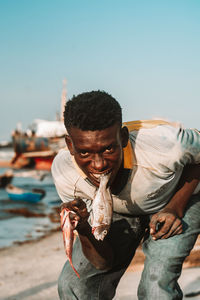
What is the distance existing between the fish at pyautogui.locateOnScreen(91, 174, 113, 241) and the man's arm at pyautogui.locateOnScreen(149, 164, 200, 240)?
0.32 meters

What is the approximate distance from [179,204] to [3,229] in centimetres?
1026

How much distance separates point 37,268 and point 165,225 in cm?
559

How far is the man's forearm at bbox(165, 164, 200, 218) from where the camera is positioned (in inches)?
99.5

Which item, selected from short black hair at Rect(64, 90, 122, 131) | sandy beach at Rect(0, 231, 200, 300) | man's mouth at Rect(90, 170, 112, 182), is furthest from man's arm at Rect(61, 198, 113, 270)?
sandy beach at Rect(0, 231, 200, 300)

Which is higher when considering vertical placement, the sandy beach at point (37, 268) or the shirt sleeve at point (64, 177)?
the shirt sleeve at point (64, 177)

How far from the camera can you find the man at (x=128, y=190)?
2.22m

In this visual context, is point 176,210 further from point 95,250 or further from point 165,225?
point 95,250

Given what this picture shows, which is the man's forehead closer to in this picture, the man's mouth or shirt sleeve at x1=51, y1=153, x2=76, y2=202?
the man's mouth

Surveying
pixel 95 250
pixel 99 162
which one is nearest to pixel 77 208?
pixel 99 162

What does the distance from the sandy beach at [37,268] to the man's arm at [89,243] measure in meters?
2.38

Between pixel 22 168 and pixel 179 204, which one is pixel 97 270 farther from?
pixel 22 168

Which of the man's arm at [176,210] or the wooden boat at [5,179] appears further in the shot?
the wooden boat at [5,179]

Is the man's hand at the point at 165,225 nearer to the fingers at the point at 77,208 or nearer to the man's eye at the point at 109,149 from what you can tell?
the fingers at the point at 77,208

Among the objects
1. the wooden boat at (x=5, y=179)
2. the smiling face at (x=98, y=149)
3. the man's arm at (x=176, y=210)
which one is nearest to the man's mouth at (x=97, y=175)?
the smiling face at (x=98, y=149)
